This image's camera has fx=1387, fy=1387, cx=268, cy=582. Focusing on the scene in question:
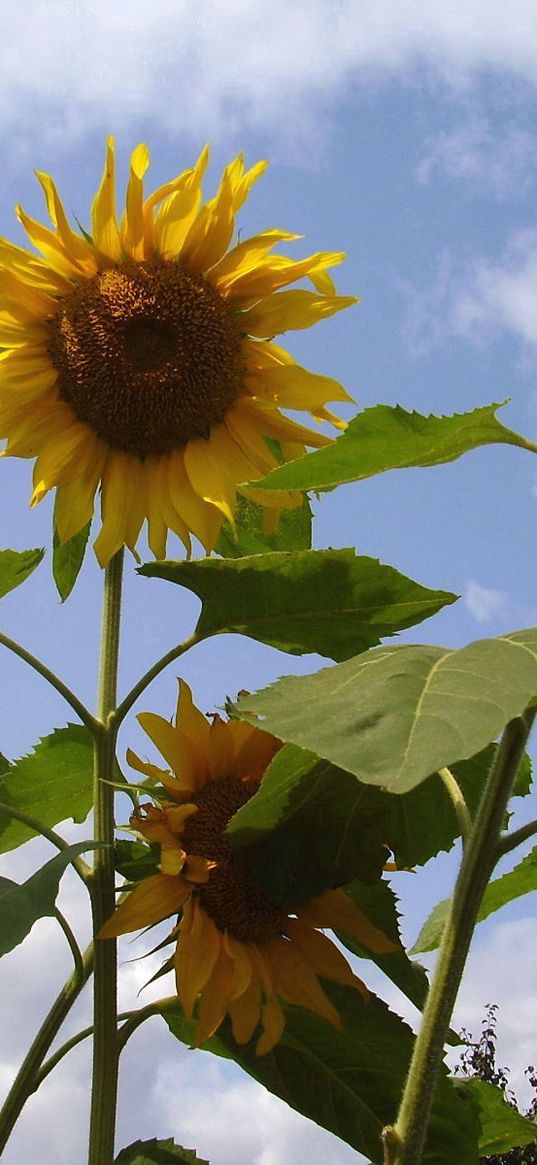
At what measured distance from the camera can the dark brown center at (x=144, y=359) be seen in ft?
5.91

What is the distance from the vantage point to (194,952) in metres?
1.42

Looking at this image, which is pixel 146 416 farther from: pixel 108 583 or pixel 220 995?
pixel 220 995

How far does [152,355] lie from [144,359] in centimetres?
2

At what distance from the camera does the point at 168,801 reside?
1.50m

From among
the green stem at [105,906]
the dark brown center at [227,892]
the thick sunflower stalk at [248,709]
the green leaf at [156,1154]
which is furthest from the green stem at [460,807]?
the green leaf at [156,1154]

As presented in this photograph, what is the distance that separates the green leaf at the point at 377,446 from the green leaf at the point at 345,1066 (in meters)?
0.63

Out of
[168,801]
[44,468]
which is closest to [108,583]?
[44,468]

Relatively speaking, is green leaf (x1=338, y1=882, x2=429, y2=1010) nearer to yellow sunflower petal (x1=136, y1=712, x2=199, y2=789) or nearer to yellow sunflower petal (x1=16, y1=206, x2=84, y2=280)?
yellow sunflower petal (x1=136, y1=712, x2=199, y2=789)

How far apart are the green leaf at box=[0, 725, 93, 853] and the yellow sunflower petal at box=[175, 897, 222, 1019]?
0.93ft

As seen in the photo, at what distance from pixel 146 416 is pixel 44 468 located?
0.49ft

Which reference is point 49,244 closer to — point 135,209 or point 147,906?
point 135,209

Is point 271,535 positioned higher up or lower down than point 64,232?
lower down

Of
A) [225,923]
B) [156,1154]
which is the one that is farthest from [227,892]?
[156,1154]

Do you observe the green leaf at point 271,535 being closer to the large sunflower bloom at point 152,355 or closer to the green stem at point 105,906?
the large sunflower bloom at point 152,355
